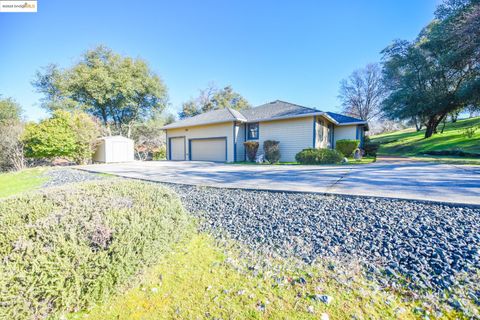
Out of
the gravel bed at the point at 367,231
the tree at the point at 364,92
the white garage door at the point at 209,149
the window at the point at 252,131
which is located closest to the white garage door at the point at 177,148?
the white garage door at the point at 209,149

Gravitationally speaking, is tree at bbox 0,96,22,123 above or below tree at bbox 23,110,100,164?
above

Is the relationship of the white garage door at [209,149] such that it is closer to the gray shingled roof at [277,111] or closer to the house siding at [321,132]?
the gray shingled roof at [277,111]

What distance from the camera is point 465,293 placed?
176cm

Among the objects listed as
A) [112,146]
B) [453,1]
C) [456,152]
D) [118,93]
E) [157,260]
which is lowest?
[157,260]

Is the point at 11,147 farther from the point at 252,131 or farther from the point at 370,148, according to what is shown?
the point at 370,148

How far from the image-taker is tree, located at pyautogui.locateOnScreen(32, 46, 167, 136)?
2200 cm

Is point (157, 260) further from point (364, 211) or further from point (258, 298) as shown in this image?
point (364, 211)

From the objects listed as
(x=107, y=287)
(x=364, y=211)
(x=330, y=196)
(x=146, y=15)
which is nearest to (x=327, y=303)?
(x=107, y=287)

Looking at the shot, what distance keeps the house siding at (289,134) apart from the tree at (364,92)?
2600 cm

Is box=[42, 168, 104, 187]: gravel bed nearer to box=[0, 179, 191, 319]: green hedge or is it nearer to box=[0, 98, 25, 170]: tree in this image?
box=[0, 179, 191, 319]: green hedge

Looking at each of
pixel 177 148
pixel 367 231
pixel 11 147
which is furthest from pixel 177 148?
pixel 367 231

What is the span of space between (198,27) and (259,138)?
8391mm

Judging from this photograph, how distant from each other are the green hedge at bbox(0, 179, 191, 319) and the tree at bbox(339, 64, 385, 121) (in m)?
38.4

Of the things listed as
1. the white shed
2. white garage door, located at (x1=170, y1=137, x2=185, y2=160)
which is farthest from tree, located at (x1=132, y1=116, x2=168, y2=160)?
white garage door, located at (x1=170, y1=137, x2=185, y2=160)
